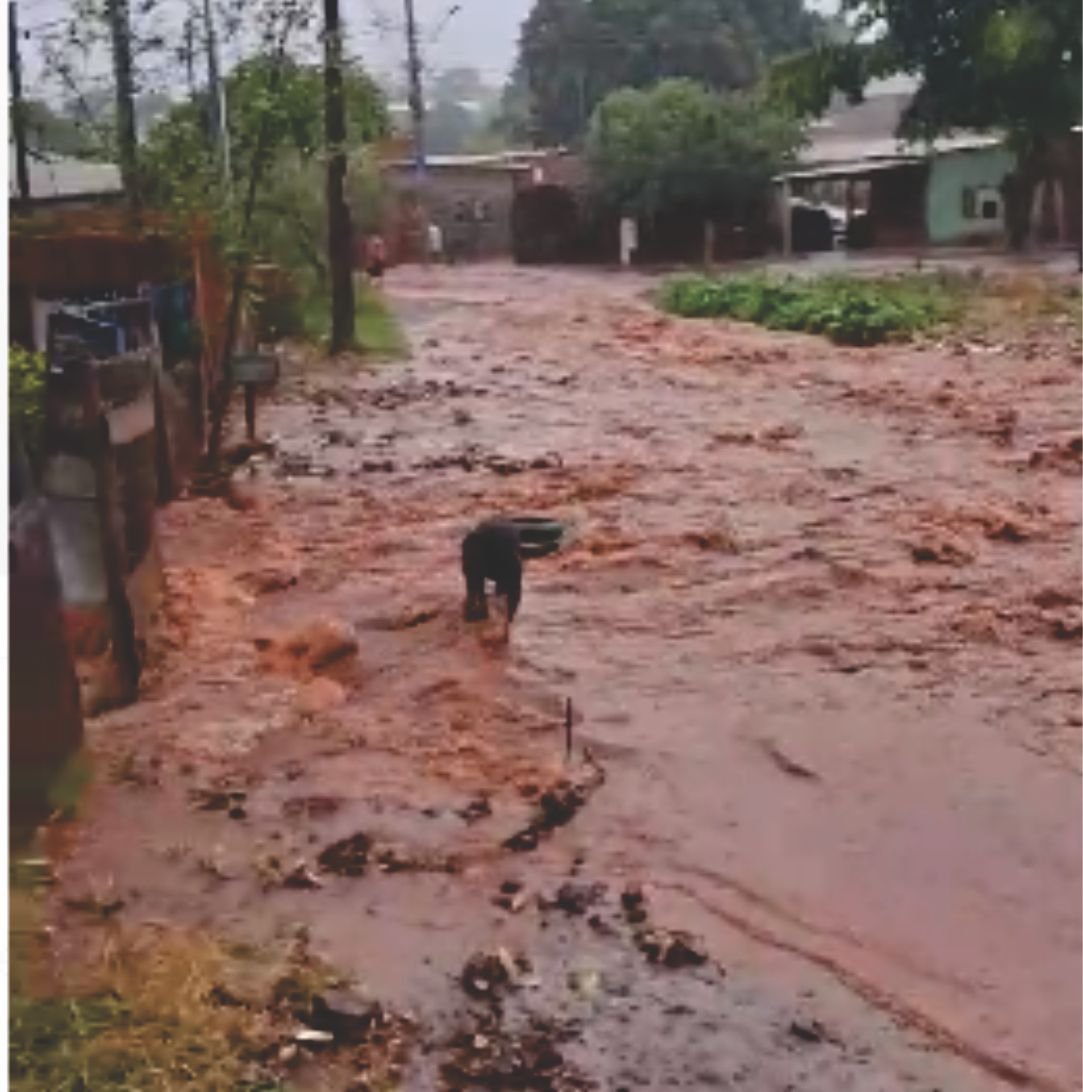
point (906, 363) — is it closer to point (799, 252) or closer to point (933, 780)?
point (933, 780)

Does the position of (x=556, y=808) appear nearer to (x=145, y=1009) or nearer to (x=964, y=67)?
(x=145, y=1009)

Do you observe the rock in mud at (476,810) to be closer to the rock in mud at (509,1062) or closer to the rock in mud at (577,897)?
the rock in mud at (577,897)

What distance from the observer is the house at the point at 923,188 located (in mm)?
31906

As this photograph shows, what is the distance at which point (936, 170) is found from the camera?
33.9 m

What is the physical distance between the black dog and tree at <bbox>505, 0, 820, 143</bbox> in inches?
1275

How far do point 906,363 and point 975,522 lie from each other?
8.16 metres

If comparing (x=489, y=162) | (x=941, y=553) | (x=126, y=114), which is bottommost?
(x=941, y=553)

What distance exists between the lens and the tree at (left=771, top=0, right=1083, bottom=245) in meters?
26.2

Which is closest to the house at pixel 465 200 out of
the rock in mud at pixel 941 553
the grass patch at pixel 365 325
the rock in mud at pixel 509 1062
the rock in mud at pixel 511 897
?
the grass patch at pixel 365 325

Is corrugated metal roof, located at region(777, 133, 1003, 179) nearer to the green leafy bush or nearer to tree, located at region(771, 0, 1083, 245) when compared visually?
tree, located at region(771, 0, 1083, 245)

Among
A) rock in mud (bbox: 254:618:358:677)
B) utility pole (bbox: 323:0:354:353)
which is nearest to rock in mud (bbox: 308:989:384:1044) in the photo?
rock in mud (bbox: 254:618:358:677)

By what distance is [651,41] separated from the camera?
4034cm

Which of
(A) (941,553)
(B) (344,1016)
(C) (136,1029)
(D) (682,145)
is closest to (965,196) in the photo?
(D) (682,145)

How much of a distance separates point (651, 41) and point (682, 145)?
319 inches
